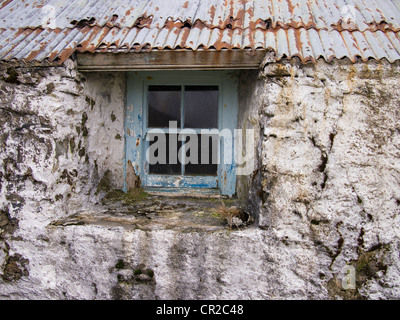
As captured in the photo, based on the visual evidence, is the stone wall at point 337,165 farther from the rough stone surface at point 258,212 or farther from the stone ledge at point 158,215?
the stone ledge at point 158,215

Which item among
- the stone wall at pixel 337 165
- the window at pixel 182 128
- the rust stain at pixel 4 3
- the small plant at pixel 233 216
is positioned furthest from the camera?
the window at pixel 182 128

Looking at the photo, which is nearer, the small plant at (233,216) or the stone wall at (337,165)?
the stone wall at (337,165)

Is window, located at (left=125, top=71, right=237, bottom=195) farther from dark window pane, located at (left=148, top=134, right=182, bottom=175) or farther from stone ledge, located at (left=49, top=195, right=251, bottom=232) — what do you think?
stone ledge, located at (left=49, top=195, right=251, bottom=232)

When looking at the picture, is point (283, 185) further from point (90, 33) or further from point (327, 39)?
point (90, 33)

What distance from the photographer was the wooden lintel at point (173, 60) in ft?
7.59

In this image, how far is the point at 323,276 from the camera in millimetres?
2297

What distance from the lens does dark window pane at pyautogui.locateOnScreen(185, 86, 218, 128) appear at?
3217mm

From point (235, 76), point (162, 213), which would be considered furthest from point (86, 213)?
point (235, 76)

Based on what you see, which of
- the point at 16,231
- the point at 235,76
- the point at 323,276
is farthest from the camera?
the point at 235,76

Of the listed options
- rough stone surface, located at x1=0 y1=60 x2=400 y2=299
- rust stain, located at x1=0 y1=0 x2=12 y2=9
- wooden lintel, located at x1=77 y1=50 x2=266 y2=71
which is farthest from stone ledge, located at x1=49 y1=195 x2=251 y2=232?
rust stain, located at x1=0 y1=0 x2=12 y2=9

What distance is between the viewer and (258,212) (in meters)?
2.38

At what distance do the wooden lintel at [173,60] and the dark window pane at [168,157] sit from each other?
3.11ft

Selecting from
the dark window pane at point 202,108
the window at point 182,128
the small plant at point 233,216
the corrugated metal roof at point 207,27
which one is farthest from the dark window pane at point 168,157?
the corrugated metal roof at point 207,27

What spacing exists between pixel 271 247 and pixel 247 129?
1053mm
